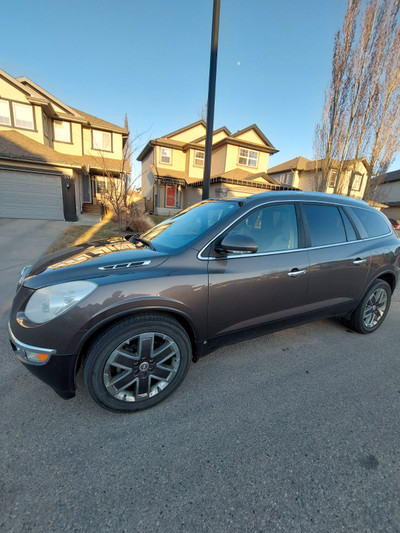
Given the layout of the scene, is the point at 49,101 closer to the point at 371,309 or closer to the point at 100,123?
the point at 100,123

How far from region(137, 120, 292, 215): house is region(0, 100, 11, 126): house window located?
28.4ft

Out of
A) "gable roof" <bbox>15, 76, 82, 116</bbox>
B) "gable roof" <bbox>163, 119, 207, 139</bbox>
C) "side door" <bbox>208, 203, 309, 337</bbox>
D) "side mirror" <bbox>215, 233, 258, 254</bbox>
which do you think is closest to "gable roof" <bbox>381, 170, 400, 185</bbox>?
"gable roof" <bbox>163, 119, 207, 139</bbox>

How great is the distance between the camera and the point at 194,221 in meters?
2.68

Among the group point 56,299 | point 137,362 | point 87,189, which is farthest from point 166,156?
point 137,362

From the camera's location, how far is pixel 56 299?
1752 mm

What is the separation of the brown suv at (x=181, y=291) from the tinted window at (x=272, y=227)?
1 cm

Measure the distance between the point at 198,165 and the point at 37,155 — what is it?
37.5 feet

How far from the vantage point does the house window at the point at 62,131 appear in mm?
16125

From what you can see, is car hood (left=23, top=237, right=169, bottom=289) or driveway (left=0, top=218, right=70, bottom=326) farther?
driveway (left=0, top=218, right=70, bottom=326)

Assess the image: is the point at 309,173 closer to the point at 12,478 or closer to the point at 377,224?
the point at 377,224

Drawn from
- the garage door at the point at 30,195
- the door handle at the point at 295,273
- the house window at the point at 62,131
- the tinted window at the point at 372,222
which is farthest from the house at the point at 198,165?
the door handle at the point at 295,273

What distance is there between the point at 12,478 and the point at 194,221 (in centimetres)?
240

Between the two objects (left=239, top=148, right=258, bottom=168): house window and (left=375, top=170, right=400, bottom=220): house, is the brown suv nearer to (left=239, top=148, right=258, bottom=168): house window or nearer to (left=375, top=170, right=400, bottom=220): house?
(left=239, top=148, right=258, bottom=168): house window

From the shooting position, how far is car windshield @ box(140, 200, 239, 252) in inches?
91.4
